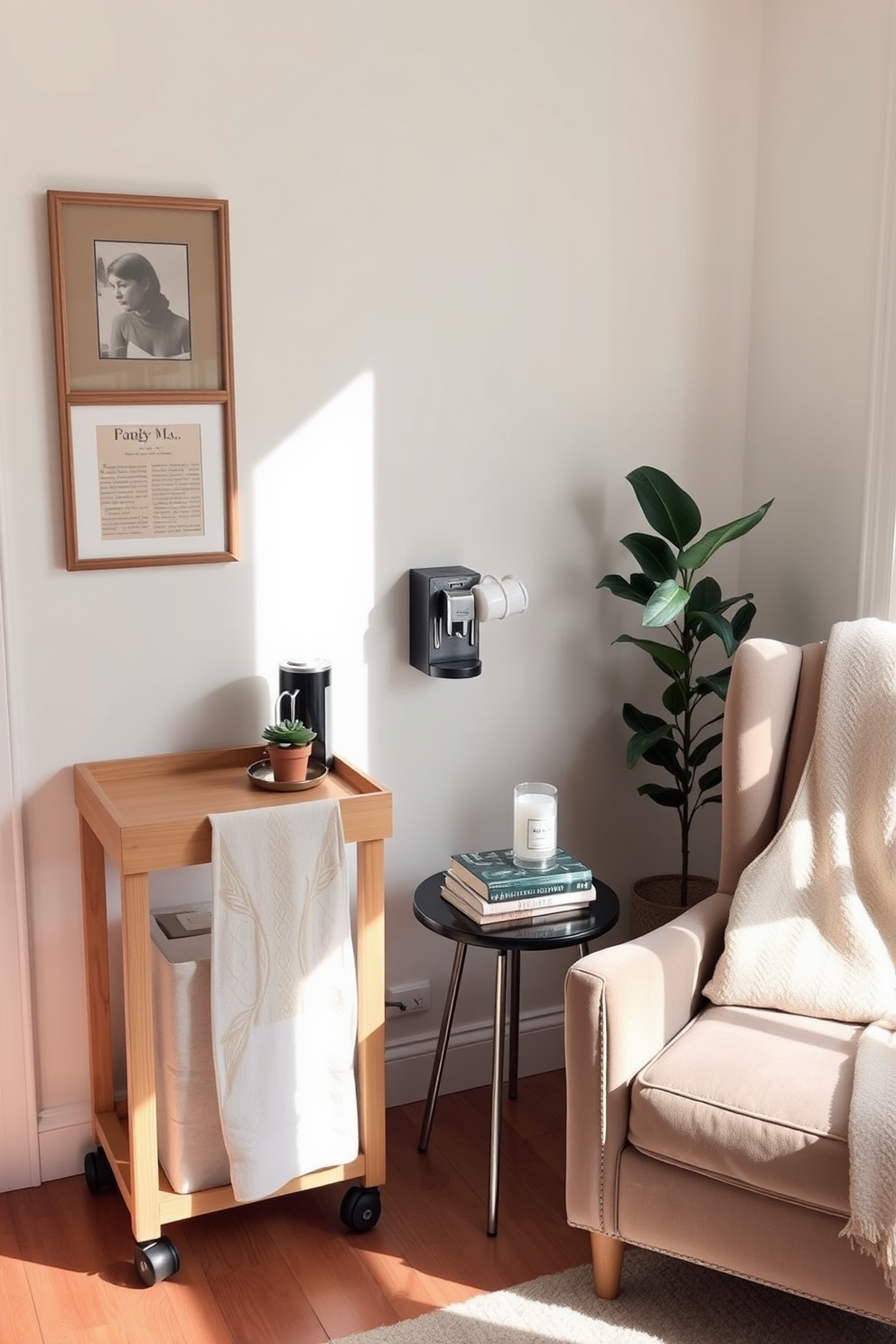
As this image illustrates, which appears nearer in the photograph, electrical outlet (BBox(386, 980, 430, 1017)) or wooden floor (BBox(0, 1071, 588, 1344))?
wooden floor (BBox(0, 1071, 588, 1344))

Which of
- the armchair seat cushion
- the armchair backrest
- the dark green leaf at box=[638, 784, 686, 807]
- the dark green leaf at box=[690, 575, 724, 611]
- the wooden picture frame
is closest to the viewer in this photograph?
the armchair seat cushion

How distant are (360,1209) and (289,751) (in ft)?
2.64

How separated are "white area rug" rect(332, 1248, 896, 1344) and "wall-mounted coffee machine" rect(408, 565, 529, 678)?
1098 mm

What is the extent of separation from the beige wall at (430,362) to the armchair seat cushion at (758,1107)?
0.84 metres

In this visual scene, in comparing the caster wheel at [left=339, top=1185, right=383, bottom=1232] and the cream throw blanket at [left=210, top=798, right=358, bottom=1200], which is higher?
the cream throw blanket at [left=210, top=798, right=358, bottom=1200]

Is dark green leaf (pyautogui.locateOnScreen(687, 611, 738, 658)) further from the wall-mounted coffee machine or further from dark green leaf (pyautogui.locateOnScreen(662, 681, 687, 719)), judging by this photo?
the wall-mounted coffee machine

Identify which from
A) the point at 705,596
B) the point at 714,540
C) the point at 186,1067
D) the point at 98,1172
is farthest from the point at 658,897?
the point at 98,1172

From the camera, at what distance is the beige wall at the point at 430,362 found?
2240 millimetres

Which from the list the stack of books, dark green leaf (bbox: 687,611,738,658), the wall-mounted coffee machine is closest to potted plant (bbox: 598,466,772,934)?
dark green leaf (bbox: 687,611,738,658)

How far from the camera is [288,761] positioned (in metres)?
2.23

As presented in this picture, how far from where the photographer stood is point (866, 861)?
2193 millimetres

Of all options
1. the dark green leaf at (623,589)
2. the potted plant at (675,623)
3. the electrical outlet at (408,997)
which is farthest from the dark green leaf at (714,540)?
the electrical outlet at (408,997)

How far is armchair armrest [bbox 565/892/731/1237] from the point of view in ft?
6.40

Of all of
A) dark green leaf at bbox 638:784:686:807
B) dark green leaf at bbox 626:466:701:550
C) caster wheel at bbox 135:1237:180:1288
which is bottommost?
caster wheel at bbox 135:1237:180:1288
